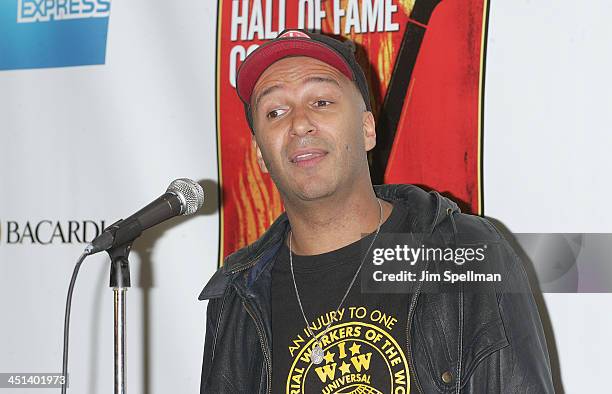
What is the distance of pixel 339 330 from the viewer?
5.13ft

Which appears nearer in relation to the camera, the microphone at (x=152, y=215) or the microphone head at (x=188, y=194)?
the microphone at (x=152, y=215)

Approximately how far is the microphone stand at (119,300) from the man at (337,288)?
1.12 feet

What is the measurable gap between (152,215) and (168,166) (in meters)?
0.79

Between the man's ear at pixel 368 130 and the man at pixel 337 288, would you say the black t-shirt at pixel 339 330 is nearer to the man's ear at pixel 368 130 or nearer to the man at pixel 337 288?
the man at pixel 337 288

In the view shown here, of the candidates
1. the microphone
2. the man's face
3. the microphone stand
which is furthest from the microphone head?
the man's face

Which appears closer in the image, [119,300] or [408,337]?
[119,300]

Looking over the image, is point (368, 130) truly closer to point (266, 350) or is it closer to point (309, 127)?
point (309, 127)

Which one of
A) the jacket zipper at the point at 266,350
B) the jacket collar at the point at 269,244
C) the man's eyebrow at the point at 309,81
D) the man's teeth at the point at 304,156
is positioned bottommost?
the jacket zipper at the point at 266,350

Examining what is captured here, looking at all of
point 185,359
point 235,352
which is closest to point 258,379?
point 235,352

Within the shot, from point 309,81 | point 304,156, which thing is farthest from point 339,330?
point 309,81

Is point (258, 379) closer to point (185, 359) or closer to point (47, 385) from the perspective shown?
point (185, 359)

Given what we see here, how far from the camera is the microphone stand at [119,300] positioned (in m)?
1.36

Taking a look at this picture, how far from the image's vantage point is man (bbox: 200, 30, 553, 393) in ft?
4.79

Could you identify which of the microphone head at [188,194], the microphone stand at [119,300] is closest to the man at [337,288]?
the microphone head at [188,194]
